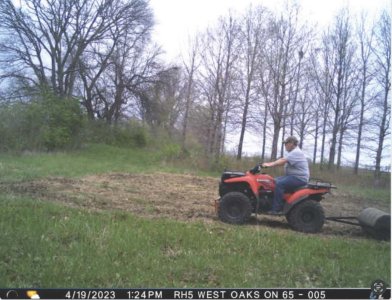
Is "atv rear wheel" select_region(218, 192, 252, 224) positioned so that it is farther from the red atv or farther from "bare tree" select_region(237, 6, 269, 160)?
"bare tree" select_region(237, 6, 269, 160)

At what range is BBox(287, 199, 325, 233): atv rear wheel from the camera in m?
5.97

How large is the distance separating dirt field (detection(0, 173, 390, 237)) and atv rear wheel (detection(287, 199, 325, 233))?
0.18 meters

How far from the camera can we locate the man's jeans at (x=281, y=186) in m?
6.07

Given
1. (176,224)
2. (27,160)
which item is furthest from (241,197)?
(27,160)

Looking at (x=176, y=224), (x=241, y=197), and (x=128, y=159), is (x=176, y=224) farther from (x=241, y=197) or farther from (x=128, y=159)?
(x=128, y=159)

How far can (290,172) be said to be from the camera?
609cm

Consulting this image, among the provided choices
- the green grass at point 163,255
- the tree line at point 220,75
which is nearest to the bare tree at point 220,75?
the tree line at point 220,75

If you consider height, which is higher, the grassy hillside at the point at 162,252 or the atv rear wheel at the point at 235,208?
the atv rear wheel at the point at 235,208

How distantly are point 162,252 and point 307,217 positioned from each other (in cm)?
256

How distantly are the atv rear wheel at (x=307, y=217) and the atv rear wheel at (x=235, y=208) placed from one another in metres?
0.64
